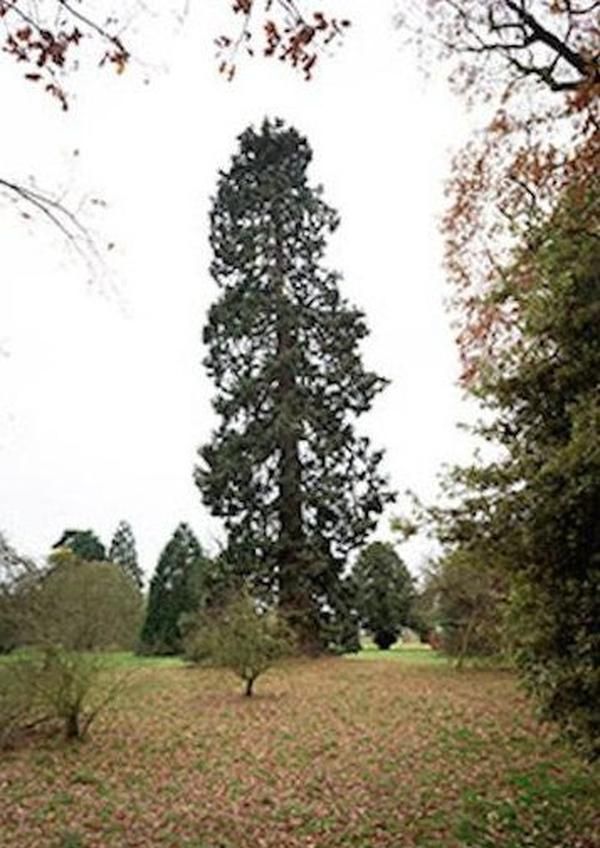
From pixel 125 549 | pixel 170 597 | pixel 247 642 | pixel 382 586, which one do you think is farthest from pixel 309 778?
pixel 125 549

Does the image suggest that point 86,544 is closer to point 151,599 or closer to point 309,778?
point 151,599

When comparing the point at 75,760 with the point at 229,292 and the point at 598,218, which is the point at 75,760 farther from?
the point at 229,292

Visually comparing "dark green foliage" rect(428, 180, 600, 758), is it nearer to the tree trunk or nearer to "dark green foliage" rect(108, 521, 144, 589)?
the tree trunk

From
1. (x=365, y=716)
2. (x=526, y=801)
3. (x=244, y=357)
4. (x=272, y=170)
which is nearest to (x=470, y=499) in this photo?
(x=526, y=801)

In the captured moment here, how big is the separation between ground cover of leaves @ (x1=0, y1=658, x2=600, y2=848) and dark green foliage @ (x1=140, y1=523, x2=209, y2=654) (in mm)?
14150

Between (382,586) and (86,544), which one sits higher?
(86,544)

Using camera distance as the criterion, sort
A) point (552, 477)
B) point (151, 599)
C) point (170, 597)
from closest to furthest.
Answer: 1. point (552, 477)
2. point (170, 597)
3. point (151, 599)

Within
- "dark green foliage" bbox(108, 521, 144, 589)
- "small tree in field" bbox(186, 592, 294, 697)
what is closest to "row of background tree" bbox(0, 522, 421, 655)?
"small tree in field" bbox(186, 592, 294, 697)

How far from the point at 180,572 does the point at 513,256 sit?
24917 mm

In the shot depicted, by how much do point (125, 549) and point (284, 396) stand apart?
3565 centimetres

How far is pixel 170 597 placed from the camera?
30.8 metres

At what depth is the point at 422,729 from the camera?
500 inches

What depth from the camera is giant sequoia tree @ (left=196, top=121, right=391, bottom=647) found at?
2358 centimetres

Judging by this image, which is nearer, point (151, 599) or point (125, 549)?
point (151, 599)
